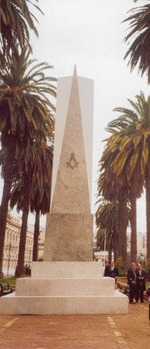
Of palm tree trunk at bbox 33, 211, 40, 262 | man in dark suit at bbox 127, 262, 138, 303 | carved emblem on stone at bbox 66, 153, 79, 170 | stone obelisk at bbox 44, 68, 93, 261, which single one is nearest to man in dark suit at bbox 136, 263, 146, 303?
man in dark suit at bbox 127, 262, 138, 303

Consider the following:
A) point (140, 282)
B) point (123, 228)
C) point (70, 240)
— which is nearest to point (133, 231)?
point (123, 228)

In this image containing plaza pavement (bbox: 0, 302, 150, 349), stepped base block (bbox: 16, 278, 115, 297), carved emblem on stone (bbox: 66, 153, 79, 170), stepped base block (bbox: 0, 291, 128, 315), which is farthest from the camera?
carved emblem on stone (bbox: 66, 153, 79, 170)

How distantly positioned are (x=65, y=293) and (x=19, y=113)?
14874 mm

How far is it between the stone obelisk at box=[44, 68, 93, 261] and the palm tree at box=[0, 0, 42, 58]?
6.45 m

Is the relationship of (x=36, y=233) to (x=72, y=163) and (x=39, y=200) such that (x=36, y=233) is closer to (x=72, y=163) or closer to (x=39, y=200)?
(x=39, y=200)

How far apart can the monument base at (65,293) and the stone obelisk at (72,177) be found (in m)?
0.42

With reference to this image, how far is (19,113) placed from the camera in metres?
22.1

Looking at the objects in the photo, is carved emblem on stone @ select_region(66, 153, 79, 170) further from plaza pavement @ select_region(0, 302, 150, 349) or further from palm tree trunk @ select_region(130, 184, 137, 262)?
palm tree trunk @ select_region(130, 184, 137, 262)

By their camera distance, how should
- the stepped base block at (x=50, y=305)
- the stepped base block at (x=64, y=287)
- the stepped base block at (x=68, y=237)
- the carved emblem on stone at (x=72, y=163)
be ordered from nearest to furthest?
1. the stepped base block at (x=50, y=305)
2. the stepped base block at (x=64, y=287)
3. the stepped base block at (x=68, y=237)
4. the carved emblem on stone at (x=72, y=163)

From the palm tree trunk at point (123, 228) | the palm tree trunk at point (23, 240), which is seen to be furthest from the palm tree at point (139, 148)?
the palm tree trunk at point (23, 240)

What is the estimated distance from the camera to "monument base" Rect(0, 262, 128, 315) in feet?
28.9

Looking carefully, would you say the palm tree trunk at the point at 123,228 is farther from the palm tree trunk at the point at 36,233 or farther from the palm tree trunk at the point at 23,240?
the palm tree trunk at the point at 23,240

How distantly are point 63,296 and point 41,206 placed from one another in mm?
25655

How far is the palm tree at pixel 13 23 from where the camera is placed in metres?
15.8
